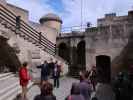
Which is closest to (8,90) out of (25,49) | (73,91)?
(25,49)

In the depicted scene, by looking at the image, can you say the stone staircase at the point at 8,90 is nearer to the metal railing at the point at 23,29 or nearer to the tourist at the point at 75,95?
the metal railing at the point at 23,29

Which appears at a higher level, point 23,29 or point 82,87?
point 23,29

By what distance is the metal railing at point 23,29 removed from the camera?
17422mm

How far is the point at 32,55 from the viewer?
19.7m

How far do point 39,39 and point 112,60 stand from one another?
250 inches

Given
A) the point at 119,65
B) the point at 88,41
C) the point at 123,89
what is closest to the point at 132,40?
the point at 119,65

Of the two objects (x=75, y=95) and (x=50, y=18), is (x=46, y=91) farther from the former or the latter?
(x=50, y=18)

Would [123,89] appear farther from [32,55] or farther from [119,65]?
[119,65]

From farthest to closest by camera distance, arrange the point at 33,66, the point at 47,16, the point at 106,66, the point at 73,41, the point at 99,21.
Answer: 1. the point at 47,16
2. the point at 99,21
3. the point at 73,41
4. the point at 106,66
5. the point at 33,66

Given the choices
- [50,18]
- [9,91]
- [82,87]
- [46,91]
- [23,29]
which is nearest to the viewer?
[46,91]

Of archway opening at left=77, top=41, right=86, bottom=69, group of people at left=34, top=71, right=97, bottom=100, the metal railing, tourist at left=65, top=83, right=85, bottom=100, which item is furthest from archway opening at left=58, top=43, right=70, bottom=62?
tourist at left=65, top=83, right=85, bottom=100

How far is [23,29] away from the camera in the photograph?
19594 mm

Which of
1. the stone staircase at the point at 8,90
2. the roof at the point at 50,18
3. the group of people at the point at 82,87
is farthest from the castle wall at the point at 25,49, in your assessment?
the roof at the point at 50,18

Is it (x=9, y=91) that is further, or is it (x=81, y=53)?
(x=81, y=53)
